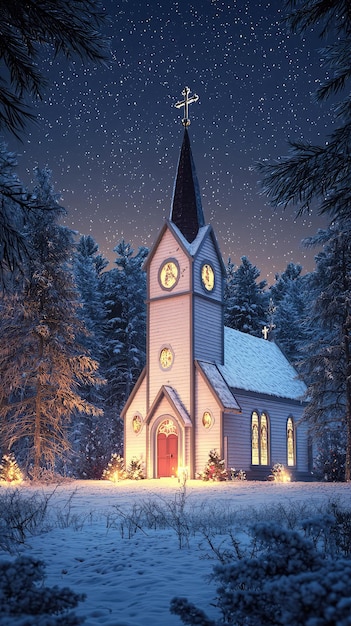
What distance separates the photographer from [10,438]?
2703 centimetres

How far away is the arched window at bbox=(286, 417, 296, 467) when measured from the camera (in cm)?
3640

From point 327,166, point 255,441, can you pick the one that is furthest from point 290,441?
point 327,166

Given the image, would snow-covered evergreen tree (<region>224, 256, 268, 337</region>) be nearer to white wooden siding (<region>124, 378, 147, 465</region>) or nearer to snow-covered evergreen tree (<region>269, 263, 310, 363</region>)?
snow-covered evergreen tree (<region>269, 263, 310, 363</region>)

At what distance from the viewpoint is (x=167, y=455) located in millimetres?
29953

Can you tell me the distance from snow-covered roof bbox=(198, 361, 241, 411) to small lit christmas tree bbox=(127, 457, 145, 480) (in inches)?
217

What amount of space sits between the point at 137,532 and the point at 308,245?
22.5 metres

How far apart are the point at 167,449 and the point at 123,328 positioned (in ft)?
69.1

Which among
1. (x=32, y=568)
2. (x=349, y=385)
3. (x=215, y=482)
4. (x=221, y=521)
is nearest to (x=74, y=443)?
(x=215, y=482)

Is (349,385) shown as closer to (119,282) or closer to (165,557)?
(165,557)

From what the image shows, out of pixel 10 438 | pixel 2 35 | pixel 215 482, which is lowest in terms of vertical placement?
pixel 215 482

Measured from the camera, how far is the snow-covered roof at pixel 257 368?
1289 inches

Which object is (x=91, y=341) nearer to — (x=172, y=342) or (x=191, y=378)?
(x=172, y=342)

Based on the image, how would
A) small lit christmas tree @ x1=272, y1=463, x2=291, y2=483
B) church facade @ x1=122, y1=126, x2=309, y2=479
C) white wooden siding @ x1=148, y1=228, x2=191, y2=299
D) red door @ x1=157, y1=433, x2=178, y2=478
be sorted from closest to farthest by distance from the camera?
church facade @ x1=122, y1=126, x2=309, y2=479
red door @ x1=157, y1=433, x2=178, y2=478
white wooden siding @ x1=148, y1=228, x2=191, y2=299
small lit christmas tree @ x1=272, y1=463, x2=291, y2=483

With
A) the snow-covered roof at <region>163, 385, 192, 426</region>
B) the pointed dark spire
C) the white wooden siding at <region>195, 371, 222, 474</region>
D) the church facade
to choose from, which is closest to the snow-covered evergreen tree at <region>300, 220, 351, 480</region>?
the church facade
